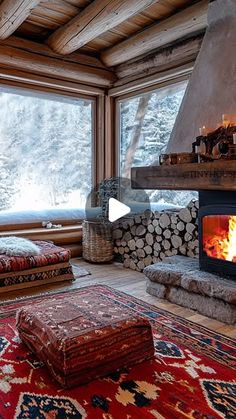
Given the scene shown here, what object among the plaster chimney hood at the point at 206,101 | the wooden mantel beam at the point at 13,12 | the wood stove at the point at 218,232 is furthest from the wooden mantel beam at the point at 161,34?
the wood stove at the point at 218,232

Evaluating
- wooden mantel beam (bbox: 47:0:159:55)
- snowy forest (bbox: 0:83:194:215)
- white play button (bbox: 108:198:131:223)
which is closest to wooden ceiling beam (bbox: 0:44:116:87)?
wooden mantel beam (bbox: 47:0:159:55)

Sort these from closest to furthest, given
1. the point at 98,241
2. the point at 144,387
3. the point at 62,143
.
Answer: the point at 144,387, the point at 98,241, the point at 62,143

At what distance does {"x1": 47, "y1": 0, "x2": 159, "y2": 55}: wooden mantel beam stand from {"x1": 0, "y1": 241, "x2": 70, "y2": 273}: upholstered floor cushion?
2372 mm

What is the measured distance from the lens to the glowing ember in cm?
277

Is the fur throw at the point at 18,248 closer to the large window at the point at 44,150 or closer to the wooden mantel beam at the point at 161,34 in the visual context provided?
the large window at the point at 44,150

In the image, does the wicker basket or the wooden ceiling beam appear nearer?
the wooden ceiling beam

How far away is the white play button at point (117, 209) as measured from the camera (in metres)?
4.28

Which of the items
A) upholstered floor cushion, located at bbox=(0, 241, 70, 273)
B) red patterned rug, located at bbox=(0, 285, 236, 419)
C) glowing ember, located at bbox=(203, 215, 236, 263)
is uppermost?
glowing ember, located at bbox=(203, 215, 236, 263)

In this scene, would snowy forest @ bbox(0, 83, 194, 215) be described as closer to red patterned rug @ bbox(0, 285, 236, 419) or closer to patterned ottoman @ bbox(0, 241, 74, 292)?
patterned ottoman @ bbox(0, 241, 74, 292)

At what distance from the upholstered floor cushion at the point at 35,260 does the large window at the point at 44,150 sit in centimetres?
122

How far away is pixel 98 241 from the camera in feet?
14.5

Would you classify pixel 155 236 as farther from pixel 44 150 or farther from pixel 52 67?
pixel 52 67

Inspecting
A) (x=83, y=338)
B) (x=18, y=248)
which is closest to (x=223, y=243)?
(x=83, y=338)

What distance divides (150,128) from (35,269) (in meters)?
2.33
